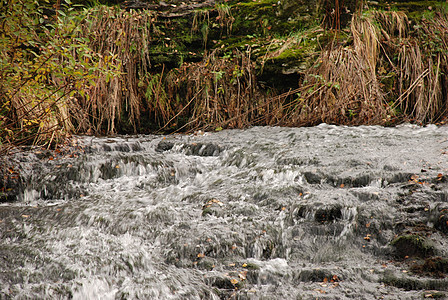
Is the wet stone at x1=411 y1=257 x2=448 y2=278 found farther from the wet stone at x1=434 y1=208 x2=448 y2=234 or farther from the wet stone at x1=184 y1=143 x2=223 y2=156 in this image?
the wet stone at x1=184 y1=143 x2=223 y2=156

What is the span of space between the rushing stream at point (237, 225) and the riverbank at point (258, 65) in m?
1.56

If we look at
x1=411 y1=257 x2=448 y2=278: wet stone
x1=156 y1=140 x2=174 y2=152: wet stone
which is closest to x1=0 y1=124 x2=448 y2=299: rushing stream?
x1=411 y1=257 x2=448 y2=278: wet stone

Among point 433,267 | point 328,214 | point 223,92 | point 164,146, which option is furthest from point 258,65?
point 433,267

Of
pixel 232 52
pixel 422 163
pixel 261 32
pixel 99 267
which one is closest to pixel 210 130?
pixel 232 52

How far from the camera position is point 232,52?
663 centimetres

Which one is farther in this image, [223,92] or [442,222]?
[223,92]

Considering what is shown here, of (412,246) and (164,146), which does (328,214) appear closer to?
(412,246)

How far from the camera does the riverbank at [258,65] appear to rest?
18.9 ft

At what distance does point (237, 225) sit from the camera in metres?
2.84

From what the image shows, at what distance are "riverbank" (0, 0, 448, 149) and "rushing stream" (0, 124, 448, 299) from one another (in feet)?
5.12

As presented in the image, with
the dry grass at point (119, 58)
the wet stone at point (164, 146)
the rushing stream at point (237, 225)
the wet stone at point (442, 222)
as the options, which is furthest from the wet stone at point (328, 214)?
the dry grass at point (119, 58)

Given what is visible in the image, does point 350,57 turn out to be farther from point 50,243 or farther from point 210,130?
point 50,243

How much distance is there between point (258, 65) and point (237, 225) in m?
4.14

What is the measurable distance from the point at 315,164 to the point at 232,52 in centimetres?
356
